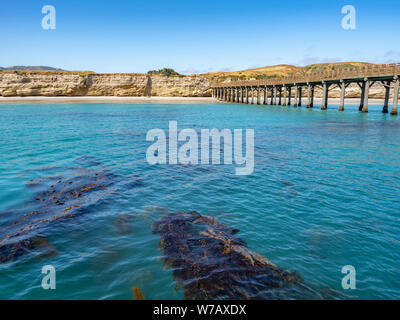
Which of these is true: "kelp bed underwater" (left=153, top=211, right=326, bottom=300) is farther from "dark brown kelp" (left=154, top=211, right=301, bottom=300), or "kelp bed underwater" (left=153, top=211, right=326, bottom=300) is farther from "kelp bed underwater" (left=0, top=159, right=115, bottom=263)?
"kelp bed underwater" (left=0, top=159, right=115, bottom=263)

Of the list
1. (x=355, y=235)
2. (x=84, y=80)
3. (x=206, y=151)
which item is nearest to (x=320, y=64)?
(x=84, y=80)

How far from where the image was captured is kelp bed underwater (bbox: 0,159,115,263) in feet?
22.5

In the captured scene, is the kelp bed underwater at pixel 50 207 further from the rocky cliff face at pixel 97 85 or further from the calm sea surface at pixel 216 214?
the rocky cliff face at pixel 97 85

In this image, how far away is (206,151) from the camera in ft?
60.7

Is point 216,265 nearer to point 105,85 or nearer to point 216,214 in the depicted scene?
point 216,214

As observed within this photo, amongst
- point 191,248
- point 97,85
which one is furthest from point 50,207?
point 97,85

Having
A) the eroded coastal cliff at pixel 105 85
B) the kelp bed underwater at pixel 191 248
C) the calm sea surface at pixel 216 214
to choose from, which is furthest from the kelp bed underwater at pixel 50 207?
the eroded coastal cliff at pixel 105 85

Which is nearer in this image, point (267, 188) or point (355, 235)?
point (355, 235)

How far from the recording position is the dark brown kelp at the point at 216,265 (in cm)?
528

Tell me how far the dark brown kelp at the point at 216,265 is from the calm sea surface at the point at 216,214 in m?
0.28

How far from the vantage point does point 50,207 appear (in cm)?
927

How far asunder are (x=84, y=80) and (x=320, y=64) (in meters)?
116

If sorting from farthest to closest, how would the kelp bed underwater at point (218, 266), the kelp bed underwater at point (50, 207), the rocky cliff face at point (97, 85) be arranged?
the rocky cliff face at point (97, 85) → the kelp bed underwater at point (50, 207) → the kelp bed underwater at point (218, 266)
